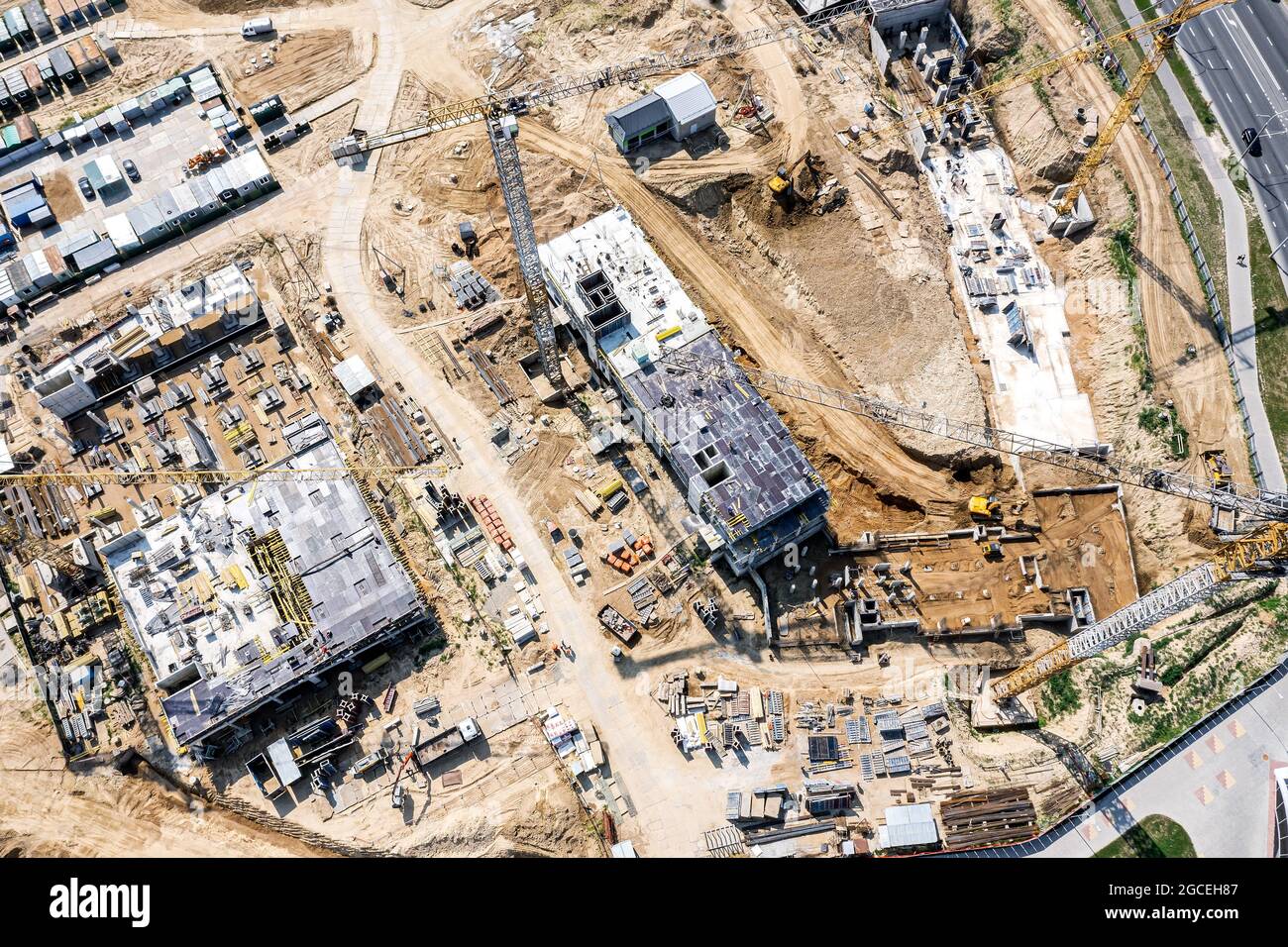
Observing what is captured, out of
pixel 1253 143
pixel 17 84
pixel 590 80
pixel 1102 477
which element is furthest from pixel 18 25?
pixel 1253 143

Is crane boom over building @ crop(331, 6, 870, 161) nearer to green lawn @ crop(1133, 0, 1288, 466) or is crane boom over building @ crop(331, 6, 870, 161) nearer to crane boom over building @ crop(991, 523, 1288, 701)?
green lawn @ crop(1133, 0, 1288, 466)

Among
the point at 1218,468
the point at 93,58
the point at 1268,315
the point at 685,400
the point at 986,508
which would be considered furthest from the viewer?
the point at 93,58

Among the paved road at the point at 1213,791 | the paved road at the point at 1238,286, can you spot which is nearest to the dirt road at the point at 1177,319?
the paved road at the point at 1238,286

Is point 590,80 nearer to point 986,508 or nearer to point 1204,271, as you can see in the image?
point 986,508
